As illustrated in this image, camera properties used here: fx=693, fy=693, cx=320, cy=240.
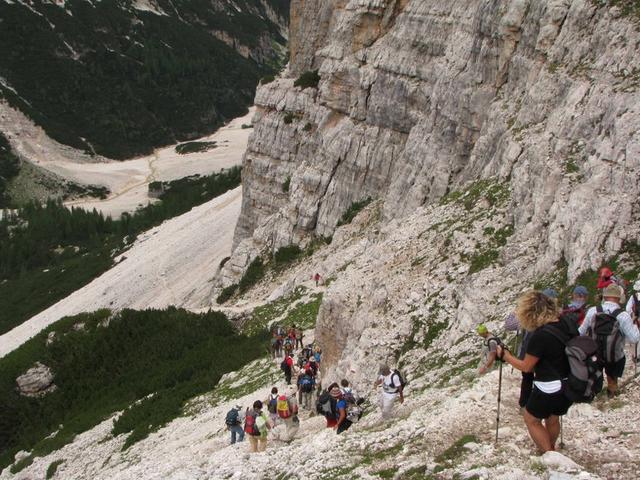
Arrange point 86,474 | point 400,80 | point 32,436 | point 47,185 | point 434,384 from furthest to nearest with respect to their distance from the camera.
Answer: point 47,185 < point 400,80 < point 32,436 < point 86,474 < point 434,384

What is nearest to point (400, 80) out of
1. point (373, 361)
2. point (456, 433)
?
point (373, 361)

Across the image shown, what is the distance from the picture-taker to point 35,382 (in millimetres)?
37125

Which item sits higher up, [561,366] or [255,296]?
[561,366]

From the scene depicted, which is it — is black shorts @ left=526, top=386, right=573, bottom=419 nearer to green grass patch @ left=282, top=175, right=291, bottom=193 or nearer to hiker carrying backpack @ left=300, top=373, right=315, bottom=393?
hiker carrying backpack @ left=300, top=373, right=315, bottom=393

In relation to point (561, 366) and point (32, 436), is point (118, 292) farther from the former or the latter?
point (561, 366)

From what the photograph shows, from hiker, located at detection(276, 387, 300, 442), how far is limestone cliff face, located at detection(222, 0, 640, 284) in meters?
6.45

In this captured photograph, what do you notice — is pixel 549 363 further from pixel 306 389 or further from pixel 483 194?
pixel 483 194

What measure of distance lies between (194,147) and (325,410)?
14431cm

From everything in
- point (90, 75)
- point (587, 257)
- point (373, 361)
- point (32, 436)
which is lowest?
point (32, 436)

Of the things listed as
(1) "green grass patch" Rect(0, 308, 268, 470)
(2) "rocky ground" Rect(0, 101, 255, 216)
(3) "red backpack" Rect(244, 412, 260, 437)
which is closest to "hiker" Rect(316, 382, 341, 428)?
(3) "red backpack" Rect(244, 412, 260, 437)

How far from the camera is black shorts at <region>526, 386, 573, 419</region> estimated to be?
7.86 metres

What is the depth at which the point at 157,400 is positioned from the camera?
28.5 metres

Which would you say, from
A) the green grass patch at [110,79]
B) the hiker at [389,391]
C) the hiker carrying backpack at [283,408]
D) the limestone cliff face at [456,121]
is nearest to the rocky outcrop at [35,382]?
the limestone cliff face at [456,121]

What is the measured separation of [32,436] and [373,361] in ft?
72.4
